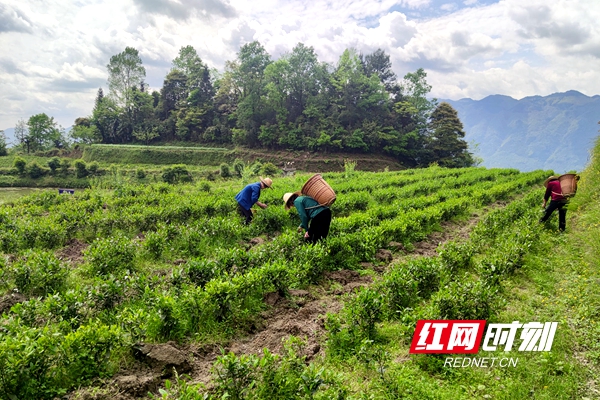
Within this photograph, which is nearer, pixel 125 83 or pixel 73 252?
pixel 73 252

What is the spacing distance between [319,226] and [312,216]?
1.07ft

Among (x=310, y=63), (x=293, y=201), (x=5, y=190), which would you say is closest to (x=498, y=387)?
(x=293, y=201)

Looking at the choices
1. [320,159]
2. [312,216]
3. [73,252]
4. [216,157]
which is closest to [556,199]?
[312,216]

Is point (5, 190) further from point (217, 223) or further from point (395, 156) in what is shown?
point (395, 156)

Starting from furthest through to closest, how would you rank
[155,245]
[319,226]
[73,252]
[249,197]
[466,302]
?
1. [249,197]
2. [73,252]
3. [155,245]
4. [319,226]
5. [466,302]

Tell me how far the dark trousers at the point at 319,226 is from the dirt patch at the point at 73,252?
5.88 m

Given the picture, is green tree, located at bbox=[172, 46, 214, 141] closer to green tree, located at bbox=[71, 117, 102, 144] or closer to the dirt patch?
green tree, located at bbox=[71, 117, 102, 144]

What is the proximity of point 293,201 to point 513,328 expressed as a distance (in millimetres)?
5051

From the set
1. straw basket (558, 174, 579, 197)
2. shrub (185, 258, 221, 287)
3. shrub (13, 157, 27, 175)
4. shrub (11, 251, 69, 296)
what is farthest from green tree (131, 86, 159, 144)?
straw basket (558, 174, 579, 197)

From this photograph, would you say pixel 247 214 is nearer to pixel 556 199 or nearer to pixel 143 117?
pixel 556 199

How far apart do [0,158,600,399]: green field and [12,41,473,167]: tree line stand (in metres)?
38.2

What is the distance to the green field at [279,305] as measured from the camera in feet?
11.5

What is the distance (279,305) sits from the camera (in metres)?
5.82

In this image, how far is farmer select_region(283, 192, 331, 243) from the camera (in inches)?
287
